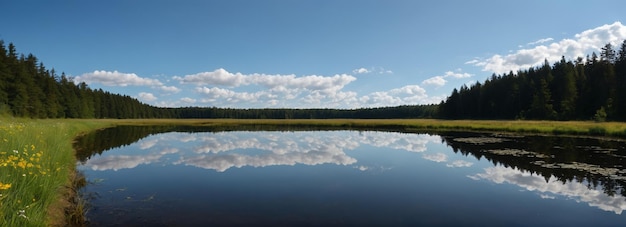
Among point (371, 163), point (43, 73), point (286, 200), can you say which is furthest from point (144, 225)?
point (43, 73)

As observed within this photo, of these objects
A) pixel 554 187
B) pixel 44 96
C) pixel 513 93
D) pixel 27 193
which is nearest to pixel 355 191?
pixel 554 187

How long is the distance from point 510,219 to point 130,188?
1299 centimetres

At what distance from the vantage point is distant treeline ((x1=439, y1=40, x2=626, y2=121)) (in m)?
70.8

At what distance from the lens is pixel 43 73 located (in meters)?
83.8

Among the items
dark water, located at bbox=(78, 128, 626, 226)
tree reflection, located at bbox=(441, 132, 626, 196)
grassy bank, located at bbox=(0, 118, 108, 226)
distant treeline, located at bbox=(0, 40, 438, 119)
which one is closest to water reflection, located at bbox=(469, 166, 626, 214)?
dark water, located at bbox=(78, 128, 626, 226)

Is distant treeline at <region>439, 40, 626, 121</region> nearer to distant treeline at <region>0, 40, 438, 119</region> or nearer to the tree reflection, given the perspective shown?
the tree reflection

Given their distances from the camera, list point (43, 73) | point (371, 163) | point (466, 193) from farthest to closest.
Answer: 1. point (43, 73)
2. point (371, 163)
3. point (466, 193)

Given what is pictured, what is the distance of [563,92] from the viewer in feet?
258

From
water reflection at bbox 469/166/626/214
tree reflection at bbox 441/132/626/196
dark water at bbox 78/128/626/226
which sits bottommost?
dark water at bbox 78/128/626/226

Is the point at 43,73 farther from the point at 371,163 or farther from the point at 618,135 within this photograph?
the point at 618,135

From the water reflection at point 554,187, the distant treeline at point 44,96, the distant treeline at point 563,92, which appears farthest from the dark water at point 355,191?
the distant treeline at point 563,92

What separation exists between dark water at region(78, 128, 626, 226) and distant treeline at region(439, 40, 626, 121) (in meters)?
56.2

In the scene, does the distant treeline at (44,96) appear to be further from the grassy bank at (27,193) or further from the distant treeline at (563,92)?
the distant treeline at (563,92)

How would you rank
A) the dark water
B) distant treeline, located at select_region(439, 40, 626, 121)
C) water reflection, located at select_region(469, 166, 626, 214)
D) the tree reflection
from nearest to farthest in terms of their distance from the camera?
the dark water < water reflection, located at select_region(469, 166, 626, 214) < the tree reflection < distant treeline, located at select_region(439, 40, 626, 121)
